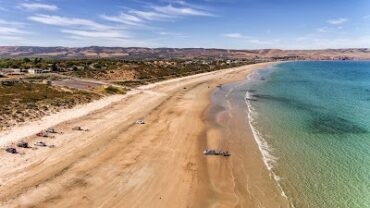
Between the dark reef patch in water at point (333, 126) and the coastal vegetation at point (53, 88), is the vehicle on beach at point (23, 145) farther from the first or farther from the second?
the dark reef patch in water at point (333, 126)

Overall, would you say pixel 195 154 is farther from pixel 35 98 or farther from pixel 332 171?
pixel 35 98

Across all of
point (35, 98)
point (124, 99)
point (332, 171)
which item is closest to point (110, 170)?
point (332, 171)

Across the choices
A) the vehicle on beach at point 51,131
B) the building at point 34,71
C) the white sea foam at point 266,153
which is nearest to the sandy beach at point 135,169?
the white sea foam at point 266,153

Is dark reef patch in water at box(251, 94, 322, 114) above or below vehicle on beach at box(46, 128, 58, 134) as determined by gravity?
below

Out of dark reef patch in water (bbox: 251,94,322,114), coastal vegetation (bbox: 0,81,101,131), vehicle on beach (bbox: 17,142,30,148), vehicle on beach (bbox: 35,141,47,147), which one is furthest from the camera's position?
dark reef patch in water (bbox: 251,94,322,114)

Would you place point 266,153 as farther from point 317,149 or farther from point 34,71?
point 34,71

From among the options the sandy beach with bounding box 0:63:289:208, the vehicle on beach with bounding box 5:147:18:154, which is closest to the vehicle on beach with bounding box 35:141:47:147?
the sandy beach with bounding box 0:63:289:208

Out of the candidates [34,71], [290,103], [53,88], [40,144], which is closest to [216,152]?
[40,144]

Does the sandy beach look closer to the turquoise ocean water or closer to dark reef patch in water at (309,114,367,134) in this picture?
the turquoise ocean water
